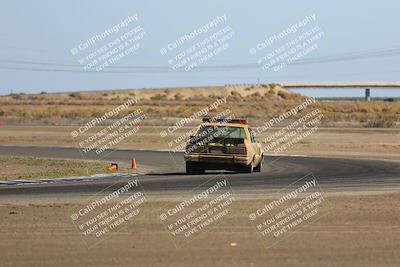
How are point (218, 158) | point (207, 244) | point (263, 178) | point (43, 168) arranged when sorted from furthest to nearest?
point (43, 168) < point (218, 158) < point (263, 178) < point (207, 244)

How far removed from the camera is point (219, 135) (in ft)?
79.6

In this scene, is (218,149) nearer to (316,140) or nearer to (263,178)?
(263,178)

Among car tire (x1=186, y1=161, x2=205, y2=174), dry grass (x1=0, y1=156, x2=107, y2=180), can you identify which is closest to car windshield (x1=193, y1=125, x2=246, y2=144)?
car tire (x1=186, y1=161, x2=205, y2=174)

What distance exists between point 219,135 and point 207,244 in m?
12.9

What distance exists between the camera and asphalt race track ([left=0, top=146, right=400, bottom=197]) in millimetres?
19453

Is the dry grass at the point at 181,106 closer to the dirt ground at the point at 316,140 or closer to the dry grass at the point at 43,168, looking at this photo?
the dirt ground at the point at 316,140

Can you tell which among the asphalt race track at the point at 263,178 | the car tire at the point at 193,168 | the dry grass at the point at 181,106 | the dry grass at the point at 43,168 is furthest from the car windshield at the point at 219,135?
the dry grass at the point at 181,106

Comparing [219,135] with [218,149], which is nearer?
[218,149]

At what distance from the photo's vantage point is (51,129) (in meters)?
63.5

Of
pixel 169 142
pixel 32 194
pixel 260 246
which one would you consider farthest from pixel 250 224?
pixel 169 142

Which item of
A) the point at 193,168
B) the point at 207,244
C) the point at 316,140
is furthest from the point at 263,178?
the point at 316,140

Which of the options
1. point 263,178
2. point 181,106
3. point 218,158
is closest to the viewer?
point 263,178

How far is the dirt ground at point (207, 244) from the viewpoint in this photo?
1030 centimetres

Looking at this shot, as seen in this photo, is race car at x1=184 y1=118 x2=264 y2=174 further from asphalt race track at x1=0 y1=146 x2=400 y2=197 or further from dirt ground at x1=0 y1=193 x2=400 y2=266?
dirt ground at x1=0 y1=193 x2=400 y2=266
